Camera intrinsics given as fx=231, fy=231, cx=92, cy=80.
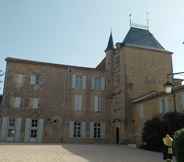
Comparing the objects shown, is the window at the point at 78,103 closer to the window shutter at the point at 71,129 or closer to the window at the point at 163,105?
the window shutter at the point at 71,129

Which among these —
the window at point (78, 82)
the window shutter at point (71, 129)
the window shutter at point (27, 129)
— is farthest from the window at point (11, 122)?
the window at point (78, 82)

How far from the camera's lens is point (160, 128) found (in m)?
17.5

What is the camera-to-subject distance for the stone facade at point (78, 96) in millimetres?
25047

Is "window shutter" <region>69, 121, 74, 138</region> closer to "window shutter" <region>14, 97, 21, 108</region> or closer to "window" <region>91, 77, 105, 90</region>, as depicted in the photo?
"window" <region>91, 77, 105, 90</region>

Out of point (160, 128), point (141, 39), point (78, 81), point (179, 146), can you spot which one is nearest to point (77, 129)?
point (78, 81)

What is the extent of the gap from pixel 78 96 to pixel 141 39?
34.7 feet

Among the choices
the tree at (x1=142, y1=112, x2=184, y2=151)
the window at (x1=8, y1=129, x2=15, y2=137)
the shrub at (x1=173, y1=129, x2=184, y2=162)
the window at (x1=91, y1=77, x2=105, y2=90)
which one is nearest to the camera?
the shrub at (x1=173, y1=129, x2=184, y2=162)

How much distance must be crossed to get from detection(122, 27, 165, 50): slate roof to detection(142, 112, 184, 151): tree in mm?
11560

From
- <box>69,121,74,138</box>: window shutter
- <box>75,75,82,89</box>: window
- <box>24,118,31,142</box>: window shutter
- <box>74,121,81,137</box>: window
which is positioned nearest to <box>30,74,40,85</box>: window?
<box>24,118,31,142</box>: window shutter

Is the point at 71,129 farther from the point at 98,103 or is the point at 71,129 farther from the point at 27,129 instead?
the point at 27,129

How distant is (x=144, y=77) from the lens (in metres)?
26.3

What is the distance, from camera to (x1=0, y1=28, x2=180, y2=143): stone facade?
82.2 ft

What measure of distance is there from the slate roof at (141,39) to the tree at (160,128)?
1156 cm

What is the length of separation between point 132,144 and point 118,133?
10.7 feet
